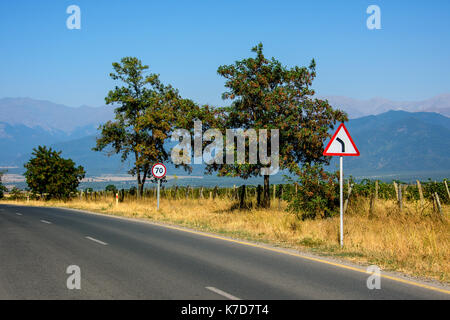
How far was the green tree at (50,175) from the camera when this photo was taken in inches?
2266

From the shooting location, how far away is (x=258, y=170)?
2222cm

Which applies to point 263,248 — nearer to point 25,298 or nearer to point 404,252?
point 404,252

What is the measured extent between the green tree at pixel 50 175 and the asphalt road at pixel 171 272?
150 feet

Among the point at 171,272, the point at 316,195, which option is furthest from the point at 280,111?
the point at 171,272

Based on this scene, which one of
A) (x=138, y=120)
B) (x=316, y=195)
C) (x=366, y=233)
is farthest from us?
(x=138, y=120)

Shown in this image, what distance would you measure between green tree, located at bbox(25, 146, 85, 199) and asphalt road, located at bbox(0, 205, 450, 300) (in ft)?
150

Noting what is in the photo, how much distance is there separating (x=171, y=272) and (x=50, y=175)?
53.3 meters

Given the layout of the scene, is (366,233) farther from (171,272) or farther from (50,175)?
(50,175)

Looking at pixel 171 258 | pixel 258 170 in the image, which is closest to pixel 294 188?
pixel 258 170

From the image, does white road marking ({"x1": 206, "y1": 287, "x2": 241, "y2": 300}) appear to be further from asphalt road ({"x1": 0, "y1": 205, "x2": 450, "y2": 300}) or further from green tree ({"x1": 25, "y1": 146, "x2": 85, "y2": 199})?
green tree ({"x1": 25, "y1": 146, "x2": 85, "y2": 199})

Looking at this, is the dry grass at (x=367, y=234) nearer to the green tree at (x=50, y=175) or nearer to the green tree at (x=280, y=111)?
the green tree at (x=280, y=111)

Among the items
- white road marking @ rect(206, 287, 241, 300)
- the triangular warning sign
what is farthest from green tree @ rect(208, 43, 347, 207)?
white road marking @ rect(206, 287, 241, 300)

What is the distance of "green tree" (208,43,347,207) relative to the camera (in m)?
21.8

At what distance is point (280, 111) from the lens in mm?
22688
